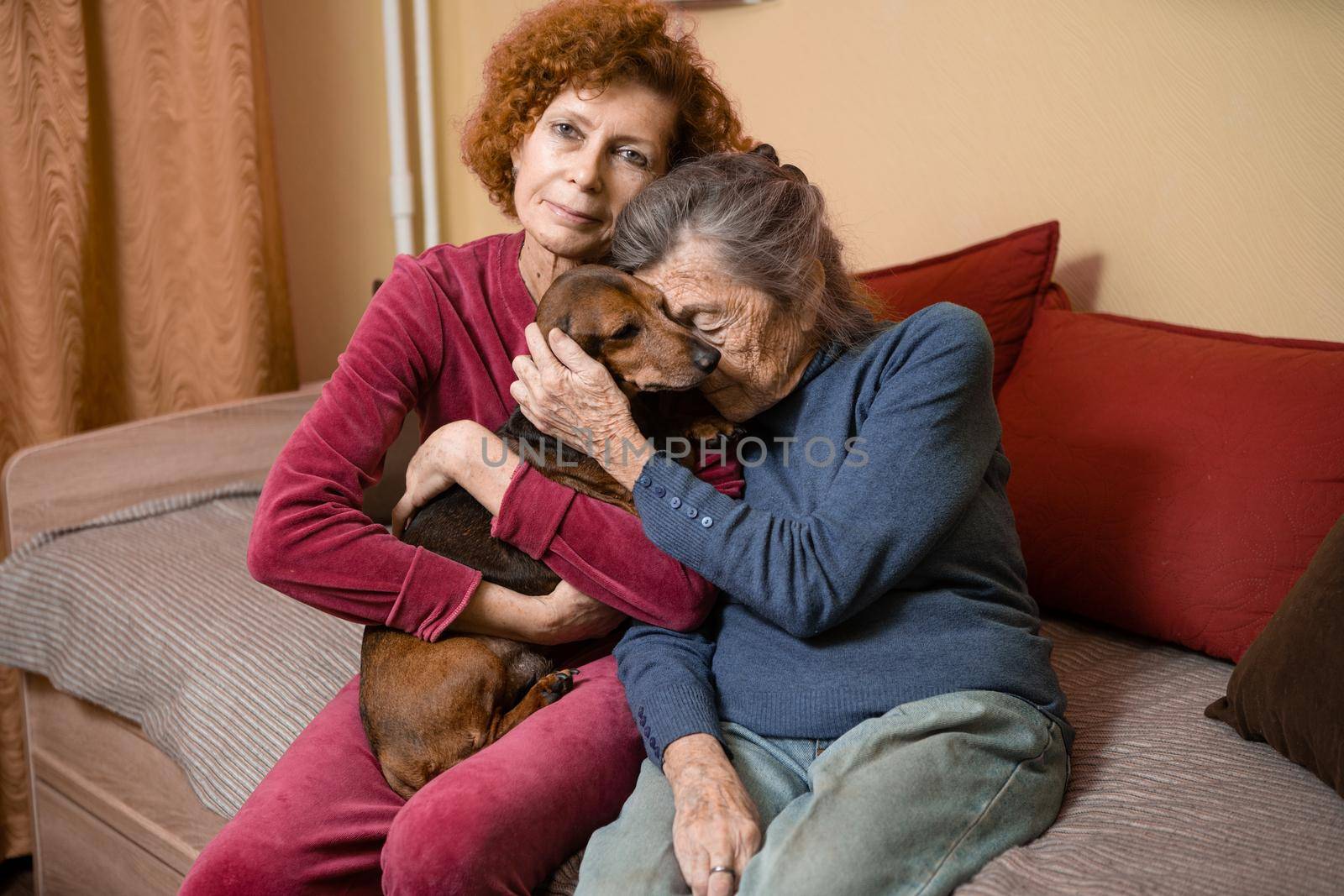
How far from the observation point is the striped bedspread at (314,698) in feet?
4.33

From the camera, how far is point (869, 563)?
4.43ft

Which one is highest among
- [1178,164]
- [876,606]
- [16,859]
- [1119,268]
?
[1178,164]

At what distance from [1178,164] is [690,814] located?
172 centimetres

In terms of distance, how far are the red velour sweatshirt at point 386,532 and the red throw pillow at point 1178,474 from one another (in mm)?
782

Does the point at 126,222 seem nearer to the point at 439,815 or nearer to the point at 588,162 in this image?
the point at 588,162

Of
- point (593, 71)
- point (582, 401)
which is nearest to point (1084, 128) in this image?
point (593, 71)

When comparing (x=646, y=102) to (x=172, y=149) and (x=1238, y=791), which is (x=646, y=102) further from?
(x=172, y=149)

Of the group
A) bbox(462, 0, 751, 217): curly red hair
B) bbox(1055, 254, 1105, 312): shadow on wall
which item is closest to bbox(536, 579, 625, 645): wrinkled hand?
bbox(462, 0, 751, 217): curly red hair

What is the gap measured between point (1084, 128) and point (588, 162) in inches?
48.8

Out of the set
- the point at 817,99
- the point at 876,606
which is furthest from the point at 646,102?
the point at 817,99

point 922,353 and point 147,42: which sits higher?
point 147,42

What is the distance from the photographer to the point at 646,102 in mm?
1734

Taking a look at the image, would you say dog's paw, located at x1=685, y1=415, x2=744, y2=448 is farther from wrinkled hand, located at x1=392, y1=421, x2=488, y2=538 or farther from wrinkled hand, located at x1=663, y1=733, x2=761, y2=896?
wrinkled hand, located at x1=663, y1=733, x2=761, y2=896

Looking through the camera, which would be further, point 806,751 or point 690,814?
point 806,751
